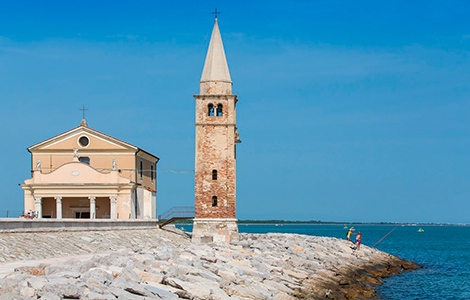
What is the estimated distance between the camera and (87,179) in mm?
38625

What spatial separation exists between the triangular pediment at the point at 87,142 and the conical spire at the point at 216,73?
8.33 meters

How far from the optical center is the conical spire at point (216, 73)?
3544cm

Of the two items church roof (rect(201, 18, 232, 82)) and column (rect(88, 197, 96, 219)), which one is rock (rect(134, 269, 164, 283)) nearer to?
church roof (rect(201, 18, 232, 82))

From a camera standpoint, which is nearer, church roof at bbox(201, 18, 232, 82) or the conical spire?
the conical spire

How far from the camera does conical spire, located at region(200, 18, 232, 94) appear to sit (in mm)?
35438

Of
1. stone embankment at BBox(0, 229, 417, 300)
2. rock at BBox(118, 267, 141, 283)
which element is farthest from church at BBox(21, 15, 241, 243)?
rock at BBox(118, 267, 141, 283)

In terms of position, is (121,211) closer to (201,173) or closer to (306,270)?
(201,173)

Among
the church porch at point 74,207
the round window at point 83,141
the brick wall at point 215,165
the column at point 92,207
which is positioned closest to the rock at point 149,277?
the brick wall at point 215,165

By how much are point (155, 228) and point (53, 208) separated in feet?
21.2

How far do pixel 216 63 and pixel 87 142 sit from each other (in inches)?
429

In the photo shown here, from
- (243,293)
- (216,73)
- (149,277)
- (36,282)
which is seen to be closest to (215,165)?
(216,73)

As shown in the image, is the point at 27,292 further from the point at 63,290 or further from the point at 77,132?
the point at 77,132

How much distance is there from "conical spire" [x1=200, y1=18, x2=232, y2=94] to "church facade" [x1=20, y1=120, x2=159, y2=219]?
8094 millimetres

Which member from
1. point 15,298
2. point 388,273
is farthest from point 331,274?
point 15,298
